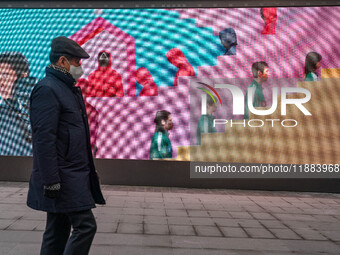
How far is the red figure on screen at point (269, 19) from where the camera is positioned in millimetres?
7938

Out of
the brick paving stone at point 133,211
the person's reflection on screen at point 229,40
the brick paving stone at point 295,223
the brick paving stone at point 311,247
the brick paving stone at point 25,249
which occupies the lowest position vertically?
the brick paving stone at point 311,247

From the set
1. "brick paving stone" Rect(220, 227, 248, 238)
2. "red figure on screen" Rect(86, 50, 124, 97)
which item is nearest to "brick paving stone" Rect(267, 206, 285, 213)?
"brick paving stone" Rect(220, 227, 248, 238)

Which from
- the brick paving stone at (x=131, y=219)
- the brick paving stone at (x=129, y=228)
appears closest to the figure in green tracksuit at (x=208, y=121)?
the brick paving stone at (x=131, y=219)

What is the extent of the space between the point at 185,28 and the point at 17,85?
3770 millimetres

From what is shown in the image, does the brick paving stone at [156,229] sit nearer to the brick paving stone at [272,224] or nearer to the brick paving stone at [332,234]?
the brick paving stone at [272,224]

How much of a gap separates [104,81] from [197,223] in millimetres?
4078

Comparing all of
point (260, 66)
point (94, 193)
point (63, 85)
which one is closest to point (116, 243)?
point (94, 193)

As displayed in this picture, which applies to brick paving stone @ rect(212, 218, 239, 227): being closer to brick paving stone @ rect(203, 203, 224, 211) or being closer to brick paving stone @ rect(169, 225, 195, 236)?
brick paving stone @ rect(169, 225, 195, 236)

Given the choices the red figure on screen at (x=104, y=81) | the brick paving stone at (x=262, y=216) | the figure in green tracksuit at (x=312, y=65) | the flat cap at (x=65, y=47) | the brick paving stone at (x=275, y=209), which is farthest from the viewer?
the red figure on screen at (x=104, y=81)

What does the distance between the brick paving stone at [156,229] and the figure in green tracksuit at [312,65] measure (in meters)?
4.54

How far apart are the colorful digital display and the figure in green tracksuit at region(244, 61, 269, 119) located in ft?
0.07

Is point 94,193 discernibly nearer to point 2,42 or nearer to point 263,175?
point 263,175

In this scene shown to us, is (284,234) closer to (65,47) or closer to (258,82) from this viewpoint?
(65,47)

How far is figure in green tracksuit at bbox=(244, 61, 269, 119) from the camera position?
7.93 m
